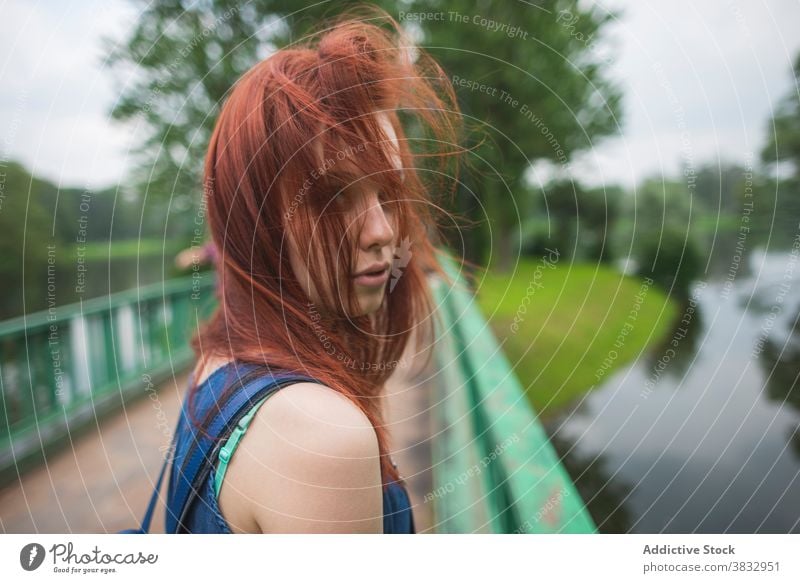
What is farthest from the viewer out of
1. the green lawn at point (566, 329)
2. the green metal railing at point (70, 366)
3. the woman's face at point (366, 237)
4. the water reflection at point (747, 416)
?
the green lawn at point (566, 329)

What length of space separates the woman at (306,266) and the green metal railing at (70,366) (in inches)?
24.5

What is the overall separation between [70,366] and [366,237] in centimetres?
186

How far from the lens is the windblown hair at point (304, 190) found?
0.47 metres

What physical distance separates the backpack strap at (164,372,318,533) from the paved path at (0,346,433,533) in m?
0.57

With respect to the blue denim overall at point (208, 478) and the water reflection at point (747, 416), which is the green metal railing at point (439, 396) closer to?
the blue denim overall at point (208, 478)

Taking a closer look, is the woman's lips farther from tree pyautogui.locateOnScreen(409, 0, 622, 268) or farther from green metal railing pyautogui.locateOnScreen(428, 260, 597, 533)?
tree pyautogui.locateOnScreen(409, 0, 622, 268)

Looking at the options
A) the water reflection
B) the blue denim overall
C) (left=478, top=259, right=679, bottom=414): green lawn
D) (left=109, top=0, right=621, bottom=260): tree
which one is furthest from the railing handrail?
(left=478, top=259, right=679, bottom=414): green lawn

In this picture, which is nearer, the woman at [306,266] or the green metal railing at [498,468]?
the woman at [306,266]

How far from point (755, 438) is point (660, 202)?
531 millimetres

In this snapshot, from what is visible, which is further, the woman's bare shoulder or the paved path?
the paved path

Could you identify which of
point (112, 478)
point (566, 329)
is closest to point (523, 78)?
point (112, 478)

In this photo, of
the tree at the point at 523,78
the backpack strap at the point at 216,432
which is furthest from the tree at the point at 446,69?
the backpack strap at the point at 216,432

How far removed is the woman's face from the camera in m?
0.52
